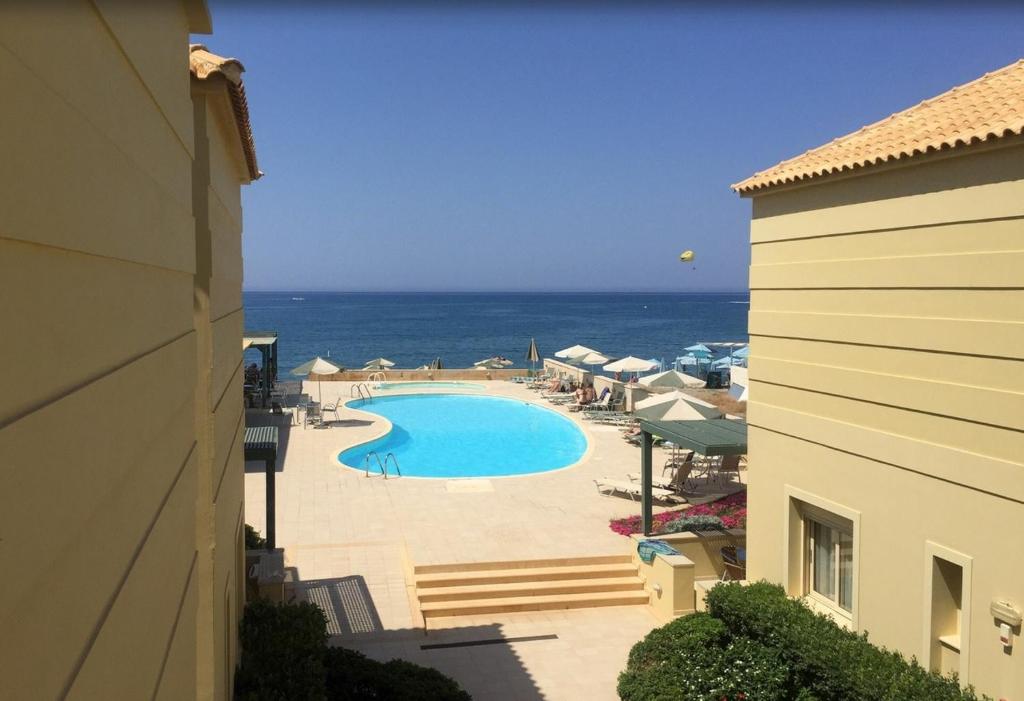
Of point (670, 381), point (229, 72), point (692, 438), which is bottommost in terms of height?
point (670, 381)

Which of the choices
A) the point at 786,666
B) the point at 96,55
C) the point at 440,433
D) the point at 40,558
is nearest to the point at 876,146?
the point at 786,666

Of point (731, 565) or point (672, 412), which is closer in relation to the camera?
point (731, 565)

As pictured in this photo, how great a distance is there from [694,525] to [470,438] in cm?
1355

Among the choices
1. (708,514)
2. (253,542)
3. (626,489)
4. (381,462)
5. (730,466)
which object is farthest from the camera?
(381,462)

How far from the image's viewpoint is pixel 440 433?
28.2 metres

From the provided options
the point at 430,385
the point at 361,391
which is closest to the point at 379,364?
the point at 430,385

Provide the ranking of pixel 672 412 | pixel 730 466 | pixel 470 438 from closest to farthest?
pixel 672 412, pixel 730 466, pixel 470 438

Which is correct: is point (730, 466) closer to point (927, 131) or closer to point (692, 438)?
point (692, 438)

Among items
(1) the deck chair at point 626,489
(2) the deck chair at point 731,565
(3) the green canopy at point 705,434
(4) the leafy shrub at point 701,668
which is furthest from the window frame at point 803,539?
(1) the deck chair at point 626,489

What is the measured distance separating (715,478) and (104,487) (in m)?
18.5

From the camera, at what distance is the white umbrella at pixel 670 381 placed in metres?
27.3

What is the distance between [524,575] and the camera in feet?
44.8

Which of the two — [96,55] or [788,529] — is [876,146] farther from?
[96,55]

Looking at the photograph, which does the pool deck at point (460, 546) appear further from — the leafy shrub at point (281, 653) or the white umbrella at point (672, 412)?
the leafy shrub at point (281, 653)
